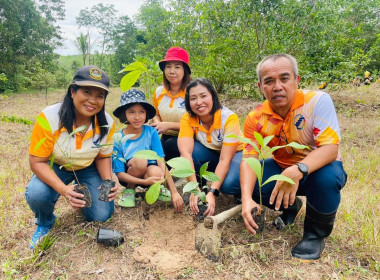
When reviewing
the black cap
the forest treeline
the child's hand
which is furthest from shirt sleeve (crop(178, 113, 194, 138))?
the forest treeline

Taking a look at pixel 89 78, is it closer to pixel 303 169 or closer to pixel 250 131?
pixel 250 131

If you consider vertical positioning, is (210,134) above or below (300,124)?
below

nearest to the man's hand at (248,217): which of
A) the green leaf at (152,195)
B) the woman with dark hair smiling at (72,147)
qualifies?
the green leaf at (152,195)

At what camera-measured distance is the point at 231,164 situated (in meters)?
2.04

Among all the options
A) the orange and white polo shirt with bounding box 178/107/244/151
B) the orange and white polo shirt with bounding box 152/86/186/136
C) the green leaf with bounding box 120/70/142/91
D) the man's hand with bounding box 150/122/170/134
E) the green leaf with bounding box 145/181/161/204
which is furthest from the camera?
the orange and white polo shirt with bounding box 152/86/186/136

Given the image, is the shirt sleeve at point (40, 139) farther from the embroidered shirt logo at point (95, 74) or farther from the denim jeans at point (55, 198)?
the embroidered shirt logo at point (95, 74)

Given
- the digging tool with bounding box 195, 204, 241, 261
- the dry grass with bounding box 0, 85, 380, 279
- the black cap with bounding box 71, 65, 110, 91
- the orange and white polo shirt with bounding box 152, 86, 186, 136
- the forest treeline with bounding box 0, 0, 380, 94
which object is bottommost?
the dry grass with bounding box 0, 85, 380, 279

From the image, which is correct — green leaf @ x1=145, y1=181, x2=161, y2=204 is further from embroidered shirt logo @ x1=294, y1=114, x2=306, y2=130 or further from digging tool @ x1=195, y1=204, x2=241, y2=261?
embroidered shirt logo @ x1=294, y1=114, x2=306, y2=130

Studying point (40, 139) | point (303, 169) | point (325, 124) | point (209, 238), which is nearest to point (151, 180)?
point (209, 238)

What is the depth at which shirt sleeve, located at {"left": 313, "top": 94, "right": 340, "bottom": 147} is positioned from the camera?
142 cm

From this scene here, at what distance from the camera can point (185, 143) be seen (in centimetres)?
205

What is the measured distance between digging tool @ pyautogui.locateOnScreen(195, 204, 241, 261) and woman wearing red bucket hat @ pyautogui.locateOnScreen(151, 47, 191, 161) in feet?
3.72

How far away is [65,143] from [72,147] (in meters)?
0.05

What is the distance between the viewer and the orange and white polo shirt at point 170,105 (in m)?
2.57
